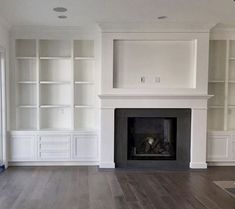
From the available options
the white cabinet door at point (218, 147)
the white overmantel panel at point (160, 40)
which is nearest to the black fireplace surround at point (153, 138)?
the white overmantel panel at point (160, 40)

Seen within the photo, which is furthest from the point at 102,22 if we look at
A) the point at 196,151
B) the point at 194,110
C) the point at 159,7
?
the point at 196,151

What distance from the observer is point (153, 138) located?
19.7 ft

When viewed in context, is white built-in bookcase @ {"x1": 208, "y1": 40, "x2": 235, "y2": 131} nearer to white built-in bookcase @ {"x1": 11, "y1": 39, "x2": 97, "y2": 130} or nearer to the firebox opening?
the firebox opening

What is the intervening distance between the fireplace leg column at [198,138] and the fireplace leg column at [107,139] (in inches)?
59.4

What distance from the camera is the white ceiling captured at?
427 cm

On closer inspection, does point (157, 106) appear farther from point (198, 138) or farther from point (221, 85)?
point (221, 85)

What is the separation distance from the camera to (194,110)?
572 centimetres

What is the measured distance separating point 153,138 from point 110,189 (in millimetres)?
1788

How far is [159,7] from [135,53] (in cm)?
138

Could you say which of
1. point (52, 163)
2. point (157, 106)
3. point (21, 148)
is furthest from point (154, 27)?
point (21, 148)

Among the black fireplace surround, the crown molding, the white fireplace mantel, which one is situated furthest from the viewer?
the black fireplace surround

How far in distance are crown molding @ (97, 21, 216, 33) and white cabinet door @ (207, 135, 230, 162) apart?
6.72ft

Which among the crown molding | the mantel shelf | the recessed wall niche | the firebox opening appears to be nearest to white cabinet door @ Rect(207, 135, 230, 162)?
the firebox opening

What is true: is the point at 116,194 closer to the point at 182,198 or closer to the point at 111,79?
the point at 182,198
